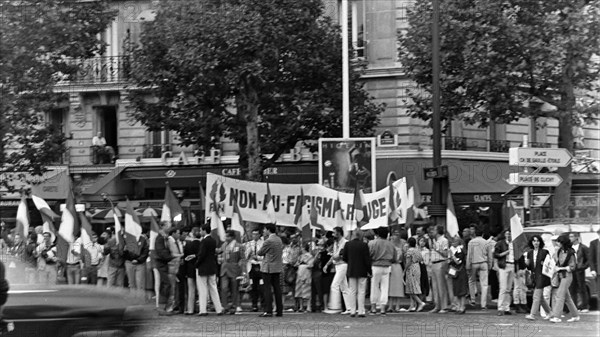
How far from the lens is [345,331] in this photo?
670 inches

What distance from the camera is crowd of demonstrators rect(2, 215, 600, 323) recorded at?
A: 65.0 feet

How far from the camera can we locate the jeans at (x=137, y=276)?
21.3m

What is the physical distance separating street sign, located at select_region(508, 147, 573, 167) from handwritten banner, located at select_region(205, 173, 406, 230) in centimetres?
241

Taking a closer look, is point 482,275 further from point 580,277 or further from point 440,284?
Answer: point 580,277

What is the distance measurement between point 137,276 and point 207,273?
204cm

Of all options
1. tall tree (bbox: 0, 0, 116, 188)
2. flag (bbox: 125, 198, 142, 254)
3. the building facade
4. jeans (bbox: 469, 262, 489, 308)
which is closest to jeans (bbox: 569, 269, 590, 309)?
jeans (bbox: 469, 262, 489, 308)

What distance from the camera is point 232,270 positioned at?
21.0m

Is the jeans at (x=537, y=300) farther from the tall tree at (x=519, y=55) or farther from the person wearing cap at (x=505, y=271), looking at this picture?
the tall tree at (x=519, y=55)

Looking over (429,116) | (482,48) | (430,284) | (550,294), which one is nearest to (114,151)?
(429,116)

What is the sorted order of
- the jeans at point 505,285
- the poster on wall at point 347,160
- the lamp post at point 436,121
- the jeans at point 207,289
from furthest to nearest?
the poster on wall at point 347,160 < the lamp post at point 436,121 < the jeans at point 207,289 < the jeans at point 505,285

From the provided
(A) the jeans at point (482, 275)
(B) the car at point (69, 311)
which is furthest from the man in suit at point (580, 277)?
(B) the car at point (69, 311)

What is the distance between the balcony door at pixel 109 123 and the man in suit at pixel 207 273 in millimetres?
17652

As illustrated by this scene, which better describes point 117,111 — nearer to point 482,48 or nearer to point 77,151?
point 77,151

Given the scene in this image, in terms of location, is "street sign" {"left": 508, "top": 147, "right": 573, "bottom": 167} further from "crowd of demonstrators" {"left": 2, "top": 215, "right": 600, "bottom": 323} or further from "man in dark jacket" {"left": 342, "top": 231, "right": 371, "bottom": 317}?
"man in dark jacket" {"left": 342, "top": 231, "right": 371, "bottom": 317}
